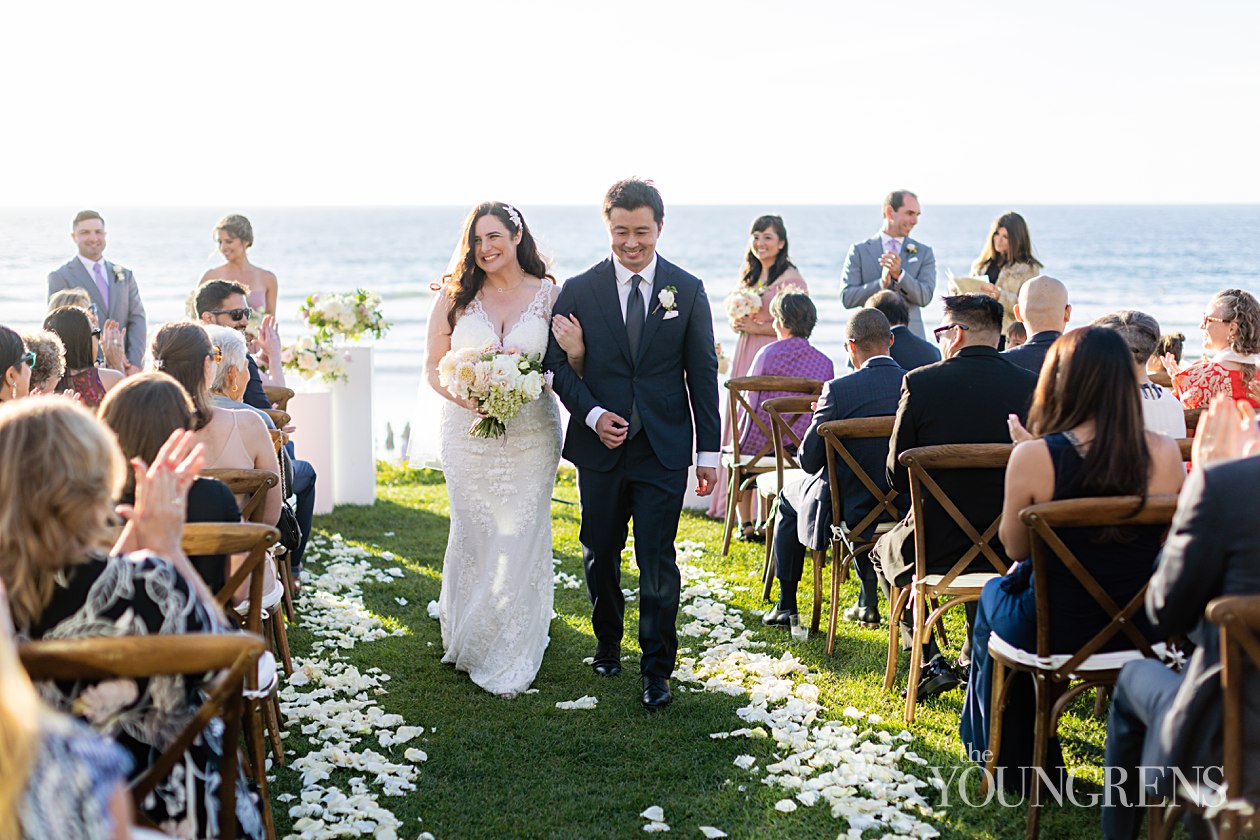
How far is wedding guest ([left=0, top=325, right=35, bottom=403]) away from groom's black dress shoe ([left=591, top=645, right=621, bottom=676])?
2.82 metres

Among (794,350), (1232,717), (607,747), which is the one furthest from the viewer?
(794,350)

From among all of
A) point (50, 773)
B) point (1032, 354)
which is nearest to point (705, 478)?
point (1032, 354)

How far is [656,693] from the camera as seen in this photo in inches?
208

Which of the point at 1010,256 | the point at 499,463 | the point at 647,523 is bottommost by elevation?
the point at 647,523

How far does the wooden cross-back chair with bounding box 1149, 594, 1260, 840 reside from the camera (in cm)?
278

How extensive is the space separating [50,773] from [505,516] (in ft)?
12.1

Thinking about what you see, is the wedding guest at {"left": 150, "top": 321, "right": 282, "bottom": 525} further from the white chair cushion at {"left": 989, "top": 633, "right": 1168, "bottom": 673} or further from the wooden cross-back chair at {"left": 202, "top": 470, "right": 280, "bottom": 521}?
the white chair cushion at {"left": 989, "top": 633, "right": 1168, "bottom": 673}

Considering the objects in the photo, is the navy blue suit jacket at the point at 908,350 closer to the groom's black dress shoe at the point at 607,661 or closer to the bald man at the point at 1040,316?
the bald man at the point at 1040,316

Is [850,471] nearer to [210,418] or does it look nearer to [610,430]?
[610,430]

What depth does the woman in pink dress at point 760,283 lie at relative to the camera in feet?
29.5

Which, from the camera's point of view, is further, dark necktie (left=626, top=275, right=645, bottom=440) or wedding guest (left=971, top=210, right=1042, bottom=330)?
wedding guest (left=971, top=210, right=1042, bottom=330)

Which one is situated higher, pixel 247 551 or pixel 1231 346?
pixel 1231 346

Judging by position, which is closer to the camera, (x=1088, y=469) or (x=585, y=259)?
(x=1088, y=469)

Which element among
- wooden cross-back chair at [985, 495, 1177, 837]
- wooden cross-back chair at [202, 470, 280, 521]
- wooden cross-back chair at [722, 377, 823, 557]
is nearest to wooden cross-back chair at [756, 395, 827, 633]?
wooden cross-back chair at [722, 377, 823, 557]
